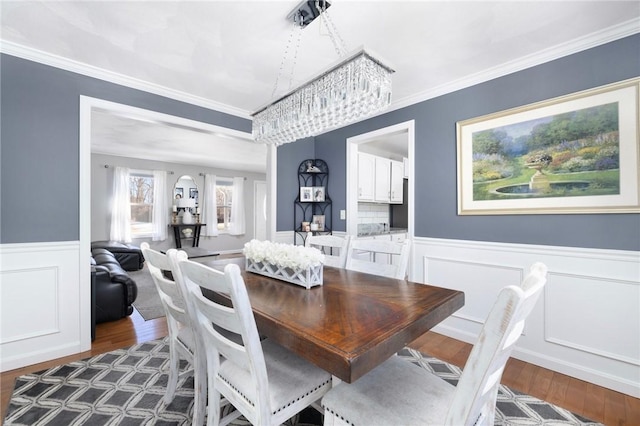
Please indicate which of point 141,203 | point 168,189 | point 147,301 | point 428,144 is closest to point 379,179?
point 428,144

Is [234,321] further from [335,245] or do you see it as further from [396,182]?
[396,182]

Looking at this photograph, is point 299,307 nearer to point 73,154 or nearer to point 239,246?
point 73,154

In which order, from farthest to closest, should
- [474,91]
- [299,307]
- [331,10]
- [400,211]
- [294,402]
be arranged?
[400,211]
[474,91]
[331,10]
[299,307]
[294,402]

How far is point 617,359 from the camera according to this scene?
1.91 m

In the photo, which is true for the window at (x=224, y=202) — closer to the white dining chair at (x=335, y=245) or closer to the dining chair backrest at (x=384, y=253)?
the white dining chair at (x=335, y=245)

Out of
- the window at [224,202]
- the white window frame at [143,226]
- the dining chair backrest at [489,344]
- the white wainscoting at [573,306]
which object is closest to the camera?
the dining chair backrest at [489,344]

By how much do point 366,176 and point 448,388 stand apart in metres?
3.27

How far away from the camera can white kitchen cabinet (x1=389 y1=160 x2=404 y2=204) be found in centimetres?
467

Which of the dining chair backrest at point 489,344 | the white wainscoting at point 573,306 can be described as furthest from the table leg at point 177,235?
the dining chair backrest at point 489,344

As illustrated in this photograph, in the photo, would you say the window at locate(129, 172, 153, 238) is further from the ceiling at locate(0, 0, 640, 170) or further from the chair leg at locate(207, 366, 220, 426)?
the chair leg at locate(207, 366, 220, 426)

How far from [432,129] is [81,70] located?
337 cm

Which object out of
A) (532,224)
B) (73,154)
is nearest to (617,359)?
(532,224)

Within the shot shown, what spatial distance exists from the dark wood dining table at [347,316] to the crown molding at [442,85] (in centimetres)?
161

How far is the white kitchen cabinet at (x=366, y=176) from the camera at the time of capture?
401cm
